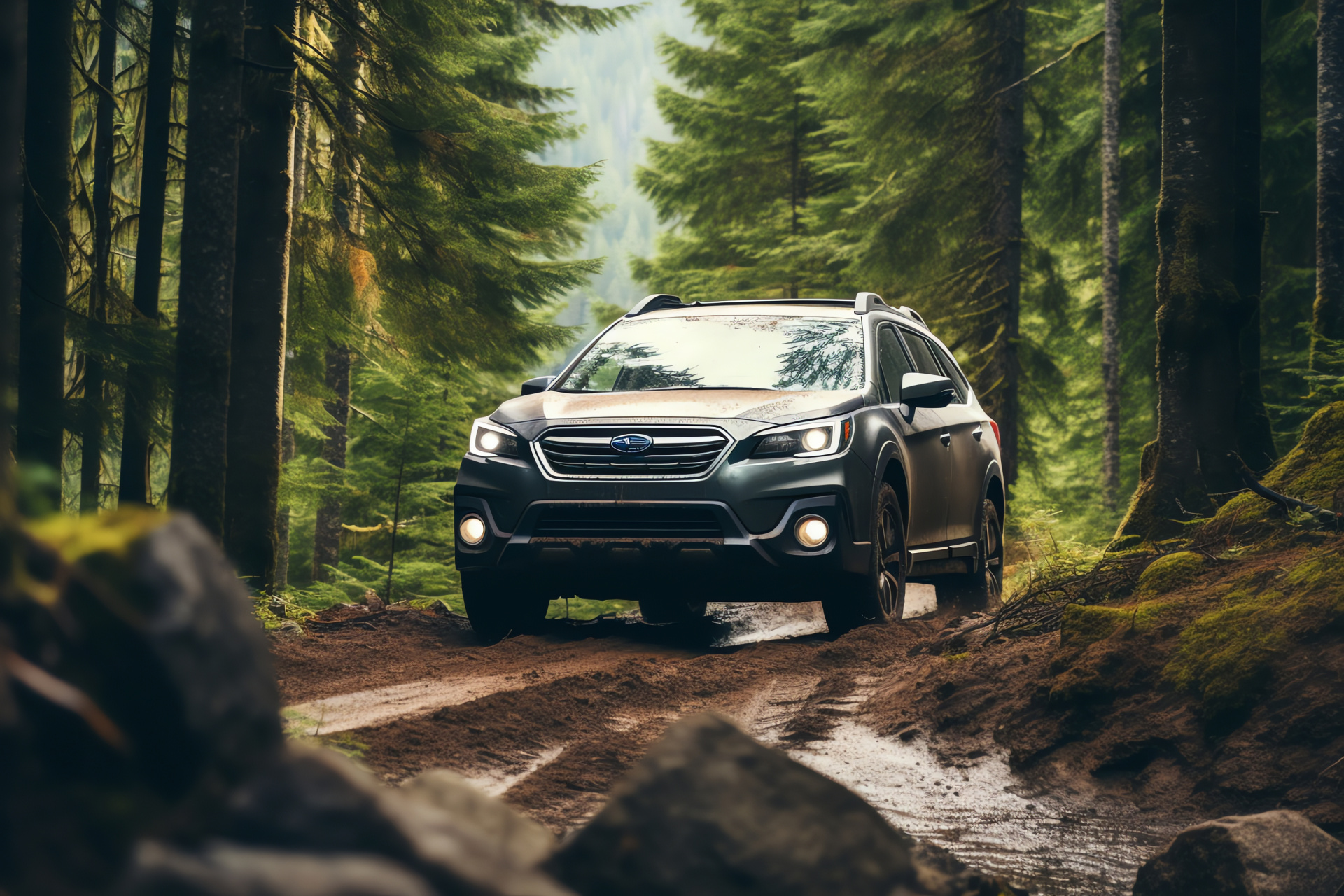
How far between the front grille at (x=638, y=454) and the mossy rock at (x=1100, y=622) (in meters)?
2.20

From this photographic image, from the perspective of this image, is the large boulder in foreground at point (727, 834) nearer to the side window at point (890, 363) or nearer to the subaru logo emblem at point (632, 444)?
the subaru logo emblem at point (632, 444)

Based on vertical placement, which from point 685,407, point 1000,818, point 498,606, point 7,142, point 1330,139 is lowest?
point 1000,818

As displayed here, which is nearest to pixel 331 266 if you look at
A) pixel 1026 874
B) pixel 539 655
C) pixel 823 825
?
pixel 539 655

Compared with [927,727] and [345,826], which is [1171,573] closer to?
[927,727]

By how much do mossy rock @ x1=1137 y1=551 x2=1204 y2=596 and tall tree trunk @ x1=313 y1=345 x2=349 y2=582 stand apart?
17.8m

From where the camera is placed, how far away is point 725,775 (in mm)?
2359

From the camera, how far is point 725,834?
2.26m

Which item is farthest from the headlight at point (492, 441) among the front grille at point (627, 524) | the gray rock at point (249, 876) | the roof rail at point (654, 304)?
the gray rock at point (249, 876)

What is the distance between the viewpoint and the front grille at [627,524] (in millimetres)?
7035

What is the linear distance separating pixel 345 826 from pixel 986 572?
354 inches

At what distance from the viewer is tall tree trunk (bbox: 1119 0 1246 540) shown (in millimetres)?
7855

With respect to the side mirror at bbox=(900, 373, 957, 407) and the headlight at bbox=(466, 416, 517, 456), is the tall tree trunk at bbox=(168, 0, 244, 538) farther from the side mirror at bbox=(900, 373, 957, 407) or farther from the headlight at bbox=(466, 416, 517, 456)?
the side mirror at bbox=(900, 373, 957, 407)

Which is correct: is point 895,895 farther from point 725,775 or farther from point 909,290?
point 909,290

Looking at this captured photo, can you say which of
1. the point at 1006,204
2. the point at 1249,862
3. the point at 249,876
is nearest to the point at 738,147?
the point at 1006,204
